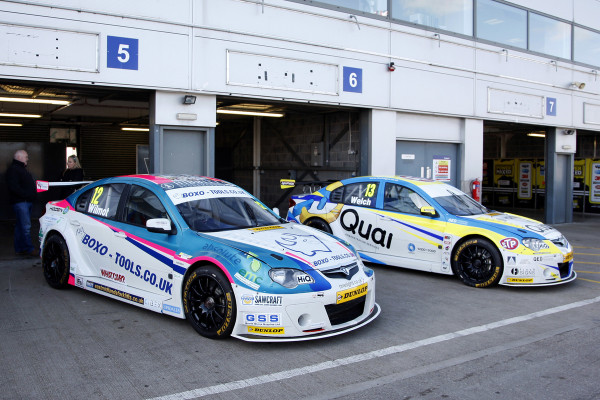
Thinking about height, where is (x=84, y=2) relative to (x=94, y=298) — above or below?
above

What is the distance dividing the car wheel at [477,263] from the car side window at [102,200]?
4.72m

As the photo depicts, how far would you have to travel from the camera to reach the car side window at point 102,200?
6484 mm

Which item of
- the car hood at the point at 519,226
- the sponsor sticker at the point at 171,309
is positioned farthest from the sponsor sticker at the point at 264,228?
the car hood at the point at 519,226

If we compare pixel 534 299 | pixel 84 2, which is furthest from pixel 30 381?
pixel 84 2

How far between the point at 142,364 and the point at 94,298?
2.42 meters

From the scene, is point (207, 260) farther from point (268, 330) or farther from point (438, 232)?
point (438, 232)

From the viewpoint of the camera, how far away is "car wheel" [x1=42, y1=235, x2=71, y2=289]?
6809 millimetres

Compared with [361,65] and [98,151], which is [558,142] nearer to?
[361,65]

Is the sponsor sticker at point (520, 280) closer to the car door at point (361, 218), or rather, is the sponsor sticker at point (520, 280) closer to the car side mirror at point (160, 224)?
the car door at point (361, 218)

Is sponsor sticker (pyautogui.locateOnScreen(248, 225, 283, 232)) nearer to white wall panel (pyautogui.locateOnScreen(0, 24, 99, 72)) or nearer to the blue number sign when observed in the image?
white wall panel (pyautogui.locateOnScreen(0, 24, 99, 72))

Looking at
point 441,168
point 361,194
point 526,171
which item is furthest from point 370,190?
point 526,171

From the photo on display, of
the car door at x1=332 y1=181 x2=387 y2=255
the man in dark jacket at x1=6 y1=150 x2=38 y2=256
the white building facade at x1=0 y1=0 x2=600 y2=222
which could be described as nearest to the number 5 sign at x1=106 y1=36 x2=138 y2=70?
the white building facade at x1=0 y1=0 x2=600 y2=222

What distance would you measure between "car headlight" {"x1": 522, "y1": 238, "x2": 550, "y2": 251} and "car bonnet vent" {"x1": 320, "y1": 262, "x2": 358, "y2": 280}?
3091 mm

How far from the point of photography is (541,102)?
53.1ft
